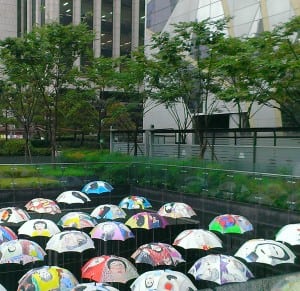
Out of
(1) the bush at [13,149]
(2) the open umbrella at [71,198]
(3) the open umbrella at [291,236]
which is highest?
(1) the bush at [13,149]

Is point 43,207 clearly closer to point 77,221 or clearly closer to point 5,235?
point 77,221

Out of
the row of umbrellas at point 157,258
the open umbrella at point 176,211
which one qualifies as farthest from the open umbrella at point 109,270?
the open umbrella at point 176,211

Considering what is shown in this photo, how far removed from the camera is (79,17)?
5906 cm

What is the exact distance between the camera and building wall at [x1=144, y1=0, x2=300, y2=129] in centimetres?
2633

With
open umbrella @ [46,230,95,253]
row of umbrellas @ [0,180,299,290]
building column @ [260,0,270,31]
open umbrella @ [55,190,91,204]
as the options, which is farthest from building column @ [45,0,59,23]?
open umbrella @ [46,230,95,253]

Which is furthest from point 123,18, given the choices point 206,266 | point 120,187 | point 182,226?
point 206,266

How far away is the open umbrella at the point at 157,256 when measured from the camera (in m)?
8.41

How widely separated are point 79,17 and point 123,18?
645 cm

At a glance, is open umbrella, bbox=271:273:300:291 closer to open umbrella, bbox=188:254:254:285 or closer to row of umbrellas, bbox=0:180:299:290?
row of umbrellas, bbox=0:180:299:290

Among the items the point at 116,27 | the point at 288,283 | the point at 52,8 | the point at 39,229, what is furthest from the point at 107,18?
the point at 288,283

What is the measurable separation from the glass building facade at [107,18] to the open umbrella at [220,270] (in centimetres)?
5257

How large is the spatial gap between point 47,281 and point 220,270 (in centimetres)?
254

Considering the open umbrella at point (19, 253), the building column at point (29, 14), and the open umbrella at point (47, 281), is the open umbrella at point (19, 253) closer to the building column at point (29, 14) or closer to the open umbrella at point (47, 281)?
the open umbrella at point (47, 281)

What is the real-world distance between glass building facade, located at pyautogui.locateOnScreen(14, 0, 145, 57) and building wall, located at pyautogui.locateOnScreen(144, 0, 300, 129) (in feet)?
71.8
